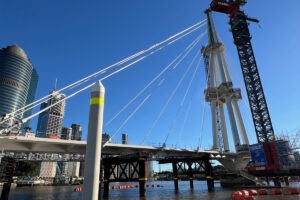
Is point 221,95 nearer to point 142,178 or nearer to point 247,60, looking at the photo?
point 247,60

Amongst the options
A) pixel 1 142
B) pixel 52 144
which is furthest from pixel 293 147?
pixel 1 142

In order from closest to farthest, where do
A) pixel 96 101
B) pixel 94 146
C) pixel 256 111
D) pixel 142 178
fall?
pixel 94 146
pixel 96 101
pixel 142 178
pixel 256 111

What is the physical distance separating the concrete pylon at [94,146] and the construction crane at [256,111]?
68055 millimetres

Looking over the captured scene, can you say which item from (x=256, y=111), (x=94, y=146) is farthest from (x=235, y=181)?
(x=94, y=146)

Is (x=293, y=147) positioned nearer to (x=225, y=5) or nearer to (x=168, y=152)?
(x=168, y=152)

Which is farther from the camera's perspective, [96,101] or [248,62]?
[248,62]

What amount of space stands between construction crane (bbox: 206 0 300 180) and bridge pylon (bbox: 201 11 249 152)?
5.63m

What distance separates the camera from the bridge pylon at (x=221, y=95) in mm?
81625

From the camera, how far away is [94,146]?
10789mm

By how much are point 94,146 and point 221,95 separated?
84625mm

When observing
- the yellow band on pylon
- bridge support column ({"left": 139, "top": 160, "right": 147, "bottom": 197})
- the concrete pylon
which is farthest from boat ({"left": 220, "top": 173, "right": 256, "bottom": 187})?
the yellow band on pylon

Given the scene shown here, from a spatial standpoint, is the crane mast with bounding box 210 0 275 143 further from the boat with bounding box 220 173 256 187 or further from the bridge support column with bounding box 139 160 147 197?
the bridge support column with bounding box 139 160 147 197

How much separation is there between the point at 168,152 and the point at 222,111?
37.0 m

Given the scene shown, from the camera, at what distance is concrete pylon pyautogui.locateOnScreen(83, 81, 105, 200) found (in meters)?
10.3
